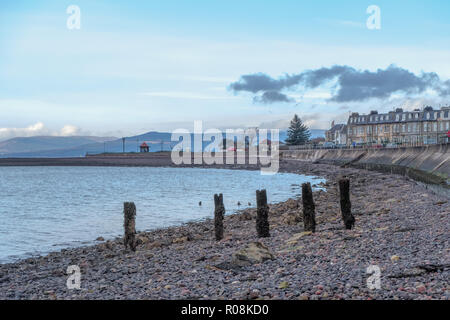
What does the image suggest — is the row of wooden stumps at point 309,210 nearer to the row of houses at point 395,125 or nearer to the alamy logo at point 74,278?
the alamy logo at point 74,278

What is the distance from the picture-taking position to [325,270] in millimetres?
9742

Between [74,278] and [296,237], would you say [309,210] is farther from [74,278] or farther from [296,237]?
[74,278]

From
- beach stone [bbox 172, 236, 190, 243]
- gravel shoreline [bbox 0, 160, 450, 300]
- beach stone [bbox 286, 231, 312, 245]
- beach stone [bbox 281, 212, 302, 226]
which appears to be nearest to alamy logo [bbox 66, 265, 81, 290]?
gravel shoreline [bbox 0, 160, 450, 300]

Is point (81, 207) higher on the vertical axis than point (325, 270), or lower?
lower

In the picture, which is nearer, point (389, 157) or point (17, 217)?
point (17, 217)

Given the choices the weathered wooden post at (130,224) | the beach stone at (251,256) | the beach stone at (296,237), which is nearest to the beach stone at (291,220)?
the beach stone at (296,237)

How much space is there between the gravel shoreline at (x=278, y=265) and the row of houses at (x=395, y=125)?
94.4m

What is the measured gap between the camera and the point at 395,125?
125 metres

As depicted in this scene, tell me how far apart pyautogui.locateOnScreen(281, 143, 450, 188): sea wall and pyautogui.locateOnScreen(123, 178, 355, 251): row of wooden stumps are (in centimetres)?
911

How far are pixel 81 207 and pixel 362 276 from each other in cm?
3007

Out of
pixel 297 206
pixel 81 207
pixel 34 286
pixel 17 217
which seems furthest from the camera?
pixel 81 207

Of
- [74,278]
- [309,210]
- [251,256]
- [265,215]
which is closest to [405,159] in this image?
[309,210]
